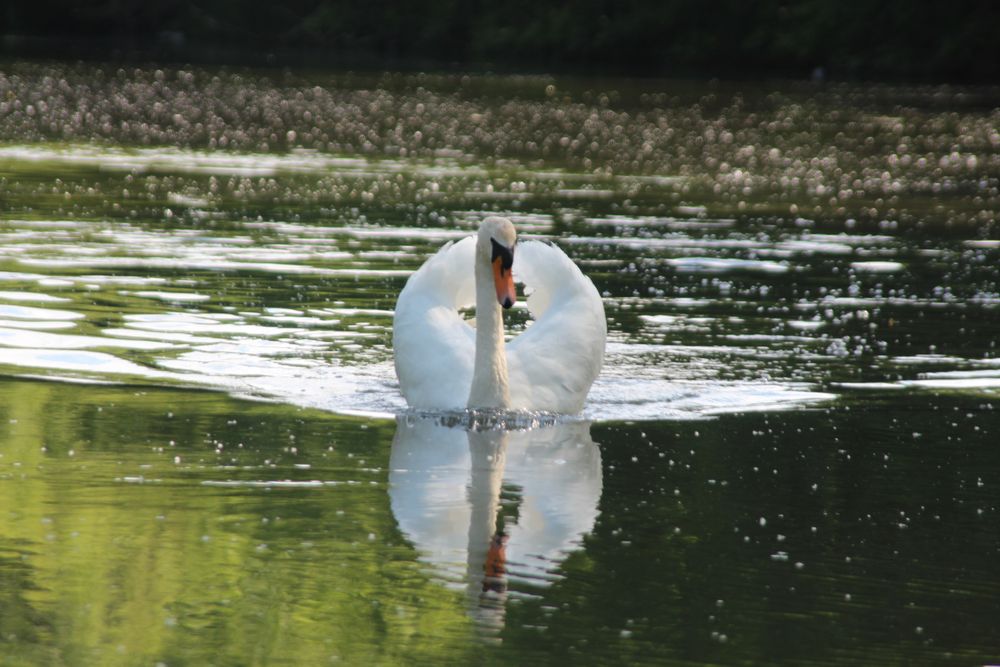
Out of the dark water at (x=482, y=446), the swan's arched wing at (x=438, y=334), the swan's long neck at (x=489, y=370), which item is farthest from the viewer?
the swan's arched wing at (x=438, y=334)

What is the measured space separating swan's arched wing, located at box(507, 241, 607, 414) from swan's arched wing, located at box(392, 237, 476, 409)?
328mm

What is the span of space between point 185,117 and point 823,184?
1790 centimetres

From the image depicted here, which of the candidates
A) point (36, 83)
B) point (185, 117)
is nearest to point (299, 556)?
point (185, 117)

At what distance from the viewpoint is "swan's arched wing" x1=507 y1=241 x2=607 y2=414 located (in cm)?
1152

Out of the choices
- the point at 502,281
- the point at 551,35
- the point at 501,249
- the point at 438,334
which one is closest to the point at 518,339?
the point at 438,334

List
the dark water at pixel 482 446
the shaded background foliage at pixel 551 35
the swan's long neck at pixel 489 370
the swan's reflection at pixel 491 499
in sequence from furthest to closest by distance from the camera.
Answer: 1. the shaded background foliage at pixel 551 35
2. the swan's long neck at pixel 489 370
3. the swan's reflection at pixel 491 499
4. the dark water at pixel 482 446

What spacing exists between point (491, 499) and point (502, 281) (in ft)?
7.99

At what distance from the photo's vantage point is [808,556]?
8352 millimetres

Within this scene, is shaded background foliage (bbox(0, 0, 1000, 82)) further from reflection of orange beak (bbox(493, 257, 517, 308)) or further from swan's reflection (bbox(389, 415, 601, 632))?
swan's reflection (bbox(389, 415, 601, 632))

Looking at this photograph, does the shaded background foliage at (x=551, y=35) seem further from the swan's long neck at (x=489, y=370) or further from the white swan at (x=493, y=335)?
the swan's long neck at (x=489, y=370)

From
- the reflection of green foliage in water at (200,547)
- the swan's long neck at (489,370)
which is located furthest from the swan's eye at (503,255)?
the reflection of green foliage in water at (200,547)

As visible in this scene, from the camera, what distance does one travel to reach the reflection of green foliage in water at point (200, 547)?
6.76 meters

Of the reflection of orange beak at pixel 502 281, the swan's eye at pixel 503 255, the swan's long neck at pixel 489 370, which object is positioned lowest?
the swan's long neck at pixel 489 370

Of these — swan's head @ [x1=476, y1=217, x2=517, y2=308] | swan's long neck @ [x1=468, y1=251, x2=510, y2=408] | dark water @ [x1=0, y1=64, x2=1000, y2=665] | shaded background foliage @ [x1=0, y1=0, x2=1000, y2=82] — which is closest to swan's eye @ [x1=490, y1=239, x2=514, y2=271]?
swan's head @ [x1=476, y1=217, x2=517, y2=308]
